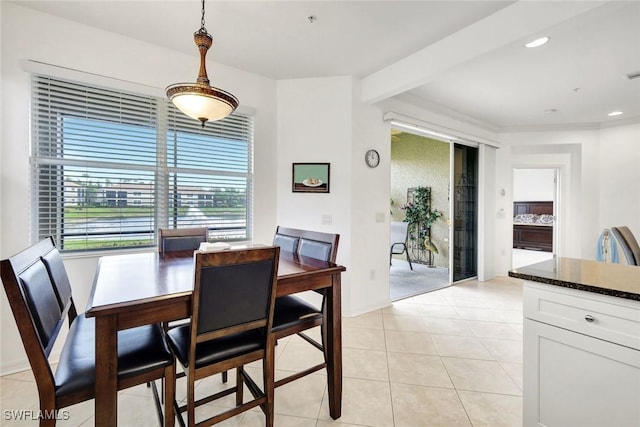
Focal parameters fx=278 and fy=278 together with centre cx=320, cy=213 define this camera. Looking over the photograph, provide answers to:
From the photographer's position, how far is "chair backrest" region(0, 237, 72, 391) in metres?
0.98

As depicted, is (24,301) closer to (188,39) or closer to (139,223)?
(139,223)

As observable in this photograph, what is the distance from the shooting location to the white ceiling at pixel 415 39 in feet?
6.66

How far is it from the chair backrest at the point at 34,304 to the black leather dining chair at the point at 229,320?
47 centimetres

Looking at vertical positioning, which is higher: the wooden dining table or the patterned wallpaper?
the patterned wallpaper

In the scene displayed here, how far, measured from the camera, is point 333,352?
1.66 meters

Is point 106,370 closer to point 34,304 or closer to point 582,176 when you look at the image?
point 34,304

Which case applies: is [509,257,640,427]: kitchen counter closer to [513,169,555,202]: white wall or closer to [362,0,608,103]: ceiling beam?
[362,0,608,103]: ceiling beam

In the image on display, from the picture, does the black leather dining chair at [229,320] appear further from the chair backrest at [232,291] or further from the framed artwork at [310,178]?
the framed artwork at [310,178]

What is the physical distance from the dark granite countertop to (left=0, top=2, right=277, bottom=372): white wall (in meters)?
3.17

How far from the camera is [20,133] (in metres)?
2.12

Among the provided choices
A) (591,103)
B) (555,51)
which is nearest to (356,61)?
(555,51)

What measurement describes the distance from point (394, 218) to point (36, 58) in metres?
6.03

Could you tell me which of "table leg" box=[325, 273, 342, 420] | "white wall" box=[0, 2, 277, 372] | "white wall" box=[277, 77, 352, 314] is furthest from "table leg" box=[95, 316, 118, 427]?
"white wall" box=[277, 77, 352, 314]

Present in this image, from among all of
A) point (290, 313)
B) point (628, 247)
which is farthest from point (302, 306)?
point (628, 247)
